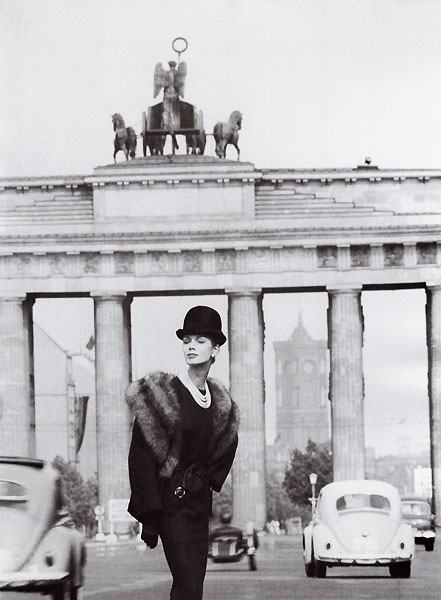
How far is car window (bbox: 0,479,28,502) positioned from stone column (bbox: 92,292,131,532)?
133 ft

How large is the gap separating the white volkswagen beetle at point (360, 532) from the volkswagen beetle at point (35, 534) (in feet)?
27.7

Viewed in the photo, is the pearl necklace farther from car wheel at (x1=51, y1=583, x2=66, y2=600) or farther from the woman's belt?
car wheel at (x1=51, y1=583, x2=66, y2=600)

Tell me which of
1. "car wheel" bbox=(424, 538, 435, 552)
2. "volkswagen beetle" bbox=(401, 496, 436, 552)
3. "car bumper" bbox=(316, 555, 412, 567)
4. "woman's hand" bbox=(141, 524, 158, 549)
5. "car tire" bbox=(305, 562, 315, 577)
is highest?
"woman's hand" bbox=(141, 524, 158, 549)

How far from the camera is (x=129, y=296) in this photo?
193ft

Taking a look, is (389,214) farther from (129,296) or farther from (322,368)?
(322,368)

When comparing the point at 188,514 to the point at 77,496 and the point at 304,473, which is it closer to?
the point at 304,473

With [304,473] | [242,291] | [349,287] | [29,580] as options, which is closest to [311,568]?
[29,580]

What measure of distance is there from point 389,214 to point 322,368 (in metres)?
99.9

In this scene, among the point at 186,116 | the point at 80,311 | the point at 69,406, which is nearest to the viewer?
the point at 186,116

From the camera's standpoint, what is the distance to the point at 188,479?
1351 cm

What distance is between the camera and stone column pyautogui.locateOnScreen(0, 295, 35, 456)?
56.7 meters

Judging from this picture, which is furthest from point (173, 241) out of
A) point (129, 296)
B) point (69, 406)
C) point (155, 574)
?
point (69, 406)

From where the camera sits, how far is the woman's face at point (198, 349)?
1375 cm

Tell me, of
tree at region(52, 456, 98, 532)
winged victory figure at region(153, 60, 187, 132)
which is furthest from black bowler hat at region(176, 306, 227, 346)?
tree at region(52, 456, 98, 532)
